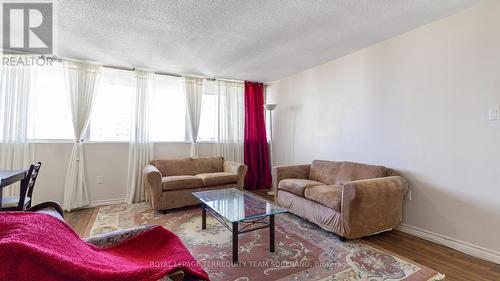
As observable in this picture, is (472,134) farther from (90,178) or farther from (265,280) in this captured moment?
(90,178)

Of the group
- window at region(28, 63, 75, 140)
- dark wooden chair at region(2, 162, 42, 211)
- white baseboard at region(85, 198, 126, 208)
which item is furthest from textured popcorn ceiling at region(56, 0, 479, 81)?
white baseboard at region(85, 198, 126, 208)

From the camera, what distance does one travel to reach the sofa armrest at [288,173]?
362cm

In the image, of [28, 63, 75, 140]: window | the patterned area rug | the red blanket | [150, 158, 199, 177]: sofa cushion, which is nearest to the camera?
the red blanket

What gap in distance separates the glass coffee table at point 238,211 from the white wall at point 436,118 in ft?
5.57

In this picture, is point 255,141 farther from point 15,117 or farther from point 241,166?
point 15,117

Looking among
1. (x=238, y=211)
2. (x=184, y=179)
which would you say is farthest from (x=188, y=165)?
(x=238, y=211)

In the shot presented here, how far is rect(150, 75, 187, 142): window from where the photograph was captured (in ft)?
14.2

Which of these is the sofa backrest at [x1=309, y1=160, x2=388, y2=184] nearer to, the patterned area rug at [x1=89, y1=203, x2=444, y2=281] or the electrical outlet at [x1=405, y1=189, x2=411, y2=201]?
the electrical outlet at [x1=405, y1=189, x2=411, y2=201]

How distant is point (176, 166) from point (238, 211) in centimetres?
216

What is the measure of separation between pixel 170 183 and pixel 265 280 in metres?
2.11

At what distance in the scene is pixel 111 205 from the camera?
3.84 m

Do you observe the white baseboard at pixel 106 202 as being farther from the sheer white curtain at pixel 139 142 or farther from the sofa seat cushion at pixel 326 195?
the sofa seat cushion at pixel 326 195

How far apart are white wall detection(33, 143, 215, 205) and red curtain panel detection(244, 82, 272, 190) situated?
5.31 feet

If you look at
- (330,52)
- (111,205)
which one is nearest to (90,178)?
(111,205)
